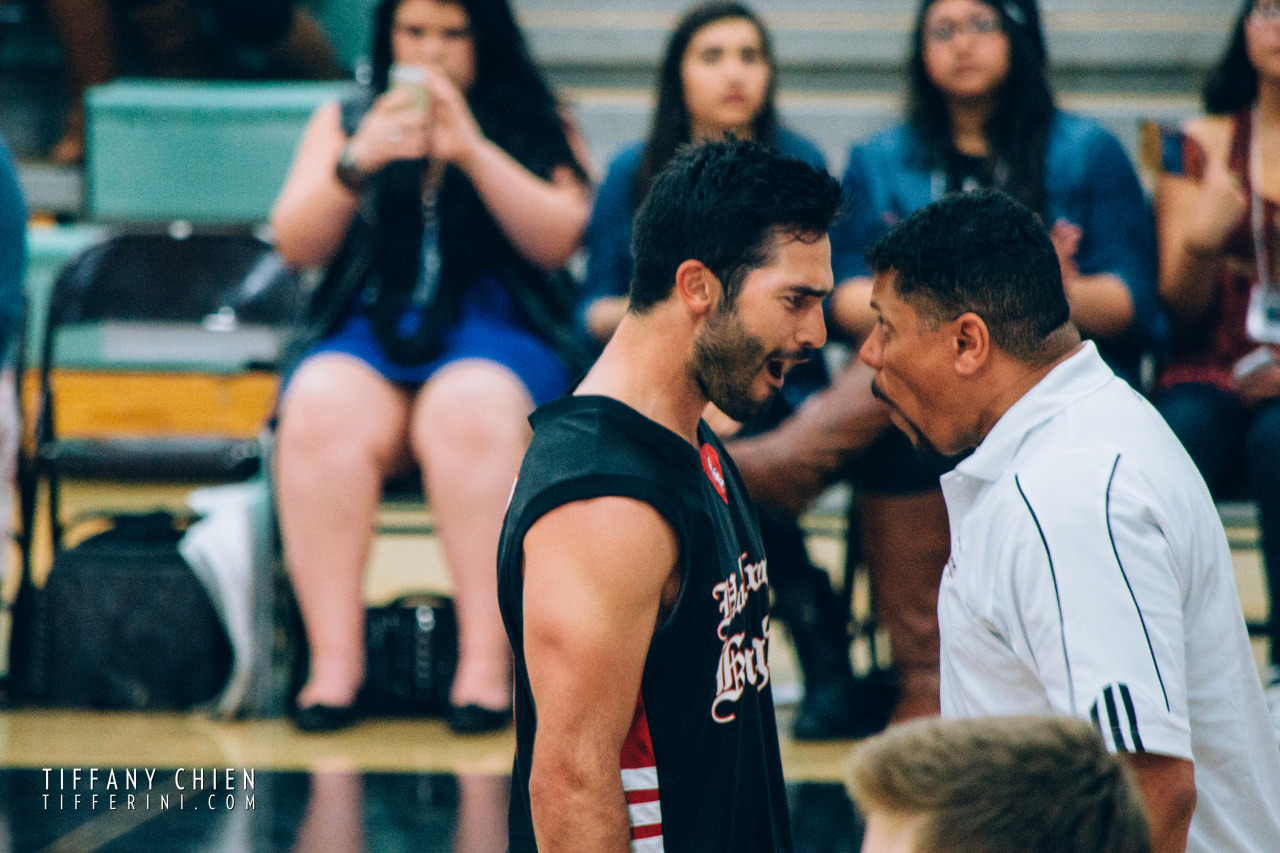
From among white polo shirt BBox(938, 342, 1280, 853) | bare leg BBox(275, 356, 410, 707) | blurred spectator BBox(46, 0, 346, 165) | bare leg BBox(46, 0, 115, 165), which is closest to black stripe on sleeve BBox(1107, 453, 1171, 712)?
white polo shirt BBox(938, 342, 1280, 853)

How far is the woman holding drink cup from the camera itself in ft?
10.2

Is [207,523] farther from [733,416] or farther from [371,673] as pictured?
[733,416]

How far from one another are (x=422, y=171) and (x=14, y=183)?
882mm

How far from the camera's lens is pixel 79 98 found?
583cm

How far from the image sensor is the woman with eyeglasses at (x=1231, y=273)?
301 cm

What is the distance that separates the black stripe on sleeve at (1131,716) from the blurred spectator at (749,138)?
5.97 ft

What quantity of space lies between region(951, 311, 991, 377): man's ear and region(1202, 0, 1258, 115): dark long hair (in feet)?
7.21

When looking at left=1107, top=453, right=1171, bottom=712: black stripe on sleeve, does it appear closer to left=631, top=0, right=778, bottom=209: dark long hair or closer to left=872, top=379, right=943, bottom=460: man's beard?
left=872, top=379, right=943, bottom=460: man's beard

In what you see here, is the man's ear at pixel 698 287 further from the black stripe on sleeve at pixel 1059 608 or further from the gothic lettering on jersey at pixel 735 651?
the black stripe on sleeve at pixel 1059 608

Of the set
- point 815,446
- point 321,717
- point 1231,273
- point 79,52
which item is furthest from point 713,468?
point 79,52

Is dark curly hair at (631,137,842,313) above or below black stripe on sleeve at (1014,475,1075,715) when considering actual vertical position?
above

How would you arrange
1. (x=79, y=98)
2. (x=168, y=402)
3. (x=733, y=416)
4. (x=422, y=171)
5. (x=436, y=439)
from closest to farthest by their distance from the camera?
(x=733, y=416), (x=436, y=439), (x=422, y=171), (x=168, y=402), (x=79, y=98)

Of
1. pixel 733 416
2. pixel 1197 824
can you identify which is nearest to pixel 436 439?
pixel 733 416

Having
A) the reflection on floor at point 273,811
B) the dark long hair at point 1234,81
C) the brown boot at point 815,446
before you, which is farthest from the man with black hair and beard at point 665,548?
the dark long hair at point 1234,81
